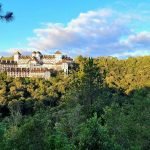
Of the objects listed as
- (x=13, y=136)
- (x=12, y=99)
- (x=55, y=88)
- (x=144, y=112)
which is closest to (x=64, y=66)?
(x=55, y=88)

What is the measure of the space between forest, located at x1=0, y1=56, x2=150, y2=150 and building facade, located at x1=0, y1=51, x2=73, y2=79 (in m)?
5.57

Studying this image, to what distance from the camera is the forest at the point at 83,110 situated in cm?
1988

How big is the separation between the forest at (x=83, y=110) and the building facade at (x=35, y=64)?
5568 millimetres

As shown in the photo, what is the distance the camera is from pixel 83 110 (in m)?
53.3

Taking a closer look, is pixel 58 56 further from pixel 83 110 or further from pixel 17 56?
pixel 83 110

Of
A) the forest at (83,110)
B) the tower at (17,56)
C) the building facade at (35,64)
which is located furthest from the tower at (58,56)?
the forest at (83,110)

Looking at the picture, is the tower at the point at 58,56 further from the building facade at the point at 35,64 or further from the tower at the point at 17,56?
the tower at the point at 17,56

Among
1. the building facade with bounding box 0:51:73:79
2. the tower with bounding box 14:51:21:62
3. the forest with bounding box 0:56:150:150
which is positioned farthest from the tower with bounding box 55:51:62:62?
the forest with bounding box 0:56:150:150

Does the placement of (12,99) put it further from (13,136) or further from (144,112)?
(13,136)

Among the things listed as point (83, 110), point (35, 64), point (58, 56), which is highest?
point (58, 56)

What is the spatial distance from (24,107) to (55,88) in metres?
19.7

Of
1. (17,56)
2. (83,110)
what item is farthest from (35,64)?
(83,110)

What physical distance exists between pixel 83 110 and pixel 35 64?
11127 centimetres

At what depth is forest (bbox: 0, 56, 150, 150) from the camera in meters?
19.9
